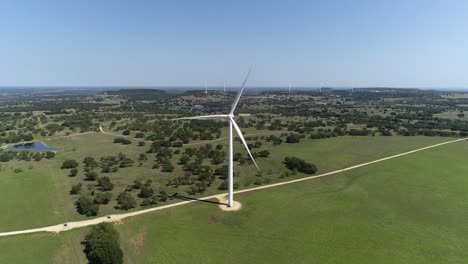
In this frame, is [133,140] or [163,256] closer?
[163,256]

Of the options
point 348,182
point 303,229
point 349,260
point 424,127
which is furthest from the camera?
point 424,127

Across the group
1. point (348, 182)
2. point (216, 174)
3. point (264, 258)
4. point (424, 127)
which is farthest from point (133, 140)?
point (424, 127)

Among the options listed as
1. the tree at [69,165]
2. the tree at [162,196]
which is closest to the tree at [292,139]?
the tree at [162,196]

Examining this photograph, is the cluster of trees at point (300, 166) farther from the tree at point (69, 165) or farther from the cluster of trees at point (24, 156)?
the cluster of trees at point (24, 156)

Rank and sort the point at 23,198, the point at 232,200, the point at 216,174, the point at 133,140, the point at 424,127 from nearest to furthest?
the point at 232,200 < the point at 23,198 < the point at 216,174 < the point at 133,140 < the point at 424,127

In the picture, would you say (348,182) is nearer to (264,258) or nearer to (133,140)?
(264,258)

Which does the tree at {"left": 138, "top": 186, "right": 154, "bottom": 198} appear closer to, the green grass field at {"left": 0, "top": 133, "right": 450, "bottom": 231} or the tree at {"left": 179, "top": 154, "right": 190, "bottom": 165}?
the green grass field at {"left": 0, "top": 133, "right": 450, "bottom": 231}

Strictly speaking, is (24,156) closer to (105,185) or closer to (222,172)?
(105,185)
